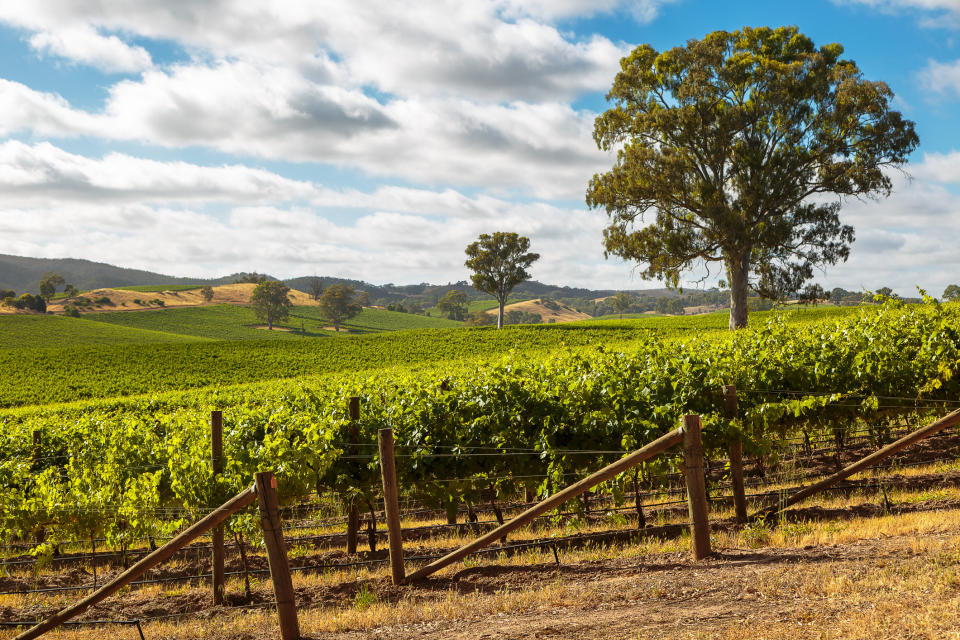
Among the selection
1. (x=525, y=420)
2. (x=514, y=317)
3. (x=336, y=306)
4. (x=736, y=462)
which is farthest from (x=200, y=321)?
(x=736, y=462)

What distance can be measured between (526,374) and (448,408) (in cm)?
190

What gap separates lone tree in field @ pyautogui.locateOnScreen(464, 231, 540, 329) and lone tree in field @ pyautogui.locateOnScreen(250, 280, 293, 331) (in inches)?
1835

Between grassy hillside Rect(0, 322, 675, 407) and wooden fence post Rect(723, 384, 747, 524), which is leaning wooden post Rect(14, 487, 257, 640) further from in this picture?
grassy hillside Rect(0, 322, 675, 407)

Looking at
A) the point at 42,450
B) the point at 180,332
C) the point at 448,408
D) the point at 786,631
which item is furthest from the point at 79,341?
the point at 786,631

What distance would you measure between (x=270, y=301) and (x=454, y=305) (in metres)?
59.2

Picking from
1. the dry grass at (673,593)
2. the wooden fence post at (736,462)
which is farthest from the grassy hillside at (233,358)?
the dry grass at (673,593)

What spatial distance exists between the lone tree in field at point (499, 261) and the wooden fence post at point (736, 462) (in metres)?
63.3

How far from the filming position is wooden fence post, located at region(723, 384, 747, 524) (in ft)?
27.3

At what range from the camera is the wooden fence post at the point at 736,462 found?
8336 millimetres

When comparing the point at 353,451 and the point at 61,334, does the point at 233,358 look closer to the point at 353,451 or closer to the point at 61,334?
the point at 61,334

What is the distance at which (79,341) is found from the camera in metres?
72.7

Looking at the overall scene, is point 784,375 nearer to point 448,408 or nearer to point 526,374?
point 526,374

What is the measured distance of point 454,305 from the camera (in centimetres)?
15712

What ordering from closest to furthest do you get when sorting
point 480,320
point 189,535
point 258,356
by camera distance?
point 189,535
point 258,356
point 480,320
